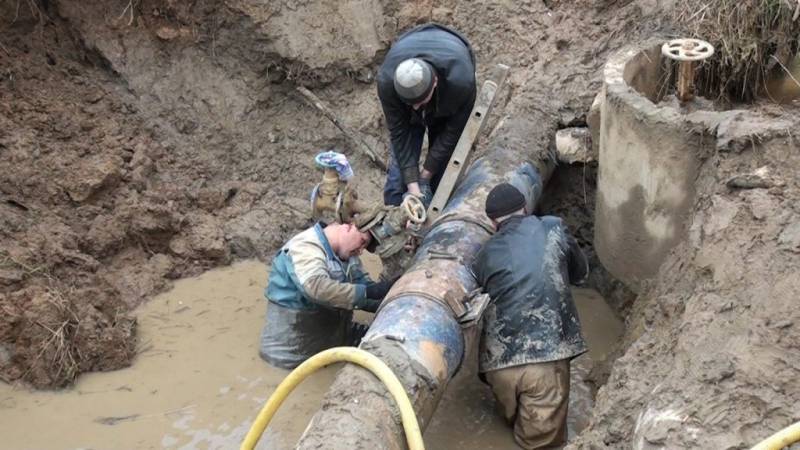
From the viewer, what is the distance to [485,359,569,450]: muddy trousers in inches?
175

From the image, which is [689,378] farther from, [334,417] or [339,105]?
[339,105]

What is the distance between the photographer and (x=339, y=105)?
7.36 metres

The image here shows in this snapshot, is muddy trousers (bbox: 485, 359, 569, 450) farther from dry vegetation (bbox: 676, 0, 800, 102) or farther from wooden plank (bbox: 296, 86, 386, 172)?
wooden plank (bbox: 296, 86, 386, 172)

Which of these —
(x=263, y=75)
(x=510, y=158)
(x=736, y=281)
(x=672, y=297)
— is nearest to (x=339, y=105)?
(x=263, y=75)

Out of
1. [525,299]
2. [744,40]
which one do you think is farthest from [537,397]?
[744,40]

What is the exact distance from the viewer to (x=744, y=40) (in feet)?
17.7

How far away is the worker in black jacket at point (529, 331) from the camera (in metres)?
4.43

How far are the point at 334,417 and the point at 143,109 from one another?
436cm

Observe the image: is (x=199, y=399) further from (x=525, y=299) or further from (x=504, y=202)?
(x=504, y=202)

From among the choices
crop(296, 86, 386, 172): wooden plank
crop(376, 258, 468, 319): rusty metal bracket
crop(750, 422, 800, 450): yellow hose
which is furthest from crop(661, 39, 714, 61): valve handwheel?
crop(750, 422, 800, 450): yellow hose

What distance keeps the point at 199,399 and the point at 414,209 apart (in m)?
1.79

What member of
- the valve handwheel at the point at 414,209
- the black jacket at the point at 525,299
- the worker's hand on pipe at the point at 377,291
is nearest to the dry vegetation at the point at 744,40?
the black jacket at the point at 525,299

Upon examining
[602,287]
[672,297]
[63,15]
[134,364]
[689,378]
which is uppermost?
[63,15]

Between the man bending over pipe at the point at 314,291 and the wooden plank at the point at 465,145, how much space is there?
59 centimetres
